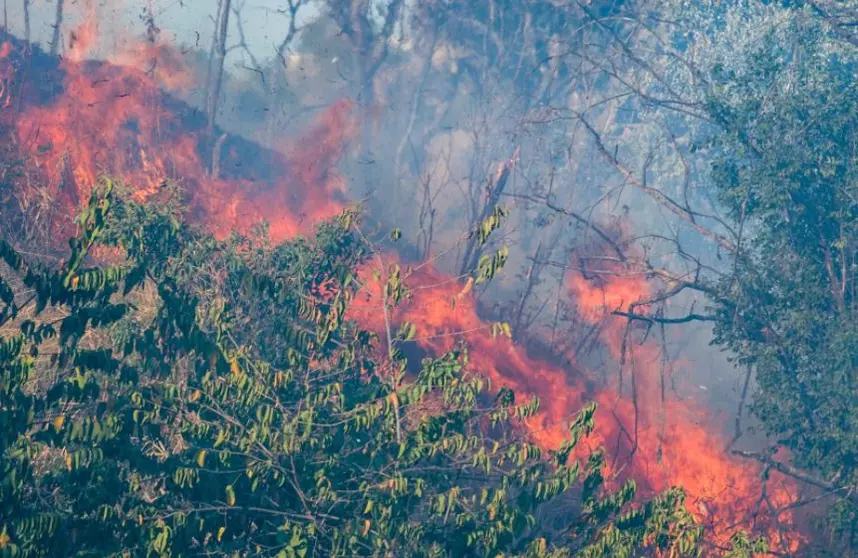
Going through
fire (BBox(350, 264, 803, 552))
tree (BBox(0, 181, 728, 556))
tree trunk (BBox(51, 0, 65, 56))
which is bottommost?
tree (BBox(0, 181, 728, 556))

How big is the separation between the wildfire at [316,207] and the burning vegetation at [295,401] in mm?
137

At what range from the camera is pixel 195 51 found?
43219 millimetres

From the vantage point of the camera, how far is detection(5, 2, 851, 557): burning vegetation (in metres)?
6.11

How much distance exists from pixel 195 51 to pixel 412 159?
13.2 meters

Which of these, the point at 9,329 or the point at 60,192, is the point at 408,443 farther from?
the point at 60,192

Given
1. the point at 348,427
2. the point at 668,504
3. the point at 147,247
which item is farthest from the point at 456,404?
the point at 147,247

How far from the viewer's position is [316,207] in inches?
1176

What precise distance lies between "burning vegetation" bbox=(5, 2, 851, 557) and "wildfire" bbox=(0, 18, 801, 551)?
0.45 ft

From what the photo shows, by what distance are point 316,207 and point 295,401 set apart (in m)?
21.6

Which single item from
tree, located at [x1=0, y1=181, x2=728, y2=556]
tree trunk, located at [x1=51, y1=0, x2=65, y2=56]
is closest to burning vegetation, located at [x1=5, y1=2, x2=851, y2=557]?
tree, located at [x1=0, y1=181, x2=728, y2=556]

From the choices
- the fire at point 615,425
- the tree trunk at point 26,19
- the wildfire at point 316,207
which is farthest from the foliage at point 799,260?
the tree trunk at point 26,19

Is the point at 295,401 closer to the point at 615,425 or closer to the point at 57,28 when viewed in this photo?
the point at 615,425

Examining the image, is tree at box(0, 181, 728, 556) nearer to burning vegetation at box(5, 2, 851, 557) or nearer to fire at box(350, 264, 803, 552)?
burning vegetation at box(5, 2, 851, 557)

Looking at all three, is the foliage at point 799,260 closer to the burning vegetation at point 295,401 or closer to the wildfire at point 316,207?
the burning vegetation at point 295,401
